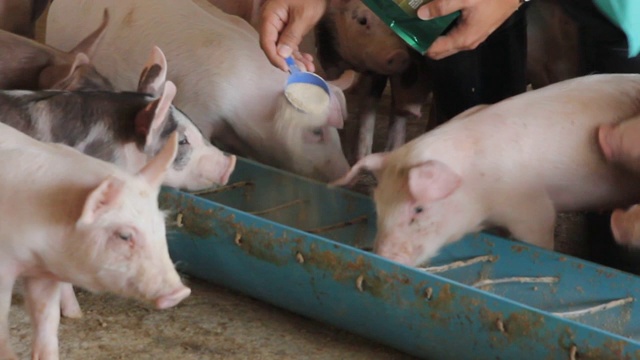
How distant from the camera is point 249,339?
223 centimetres

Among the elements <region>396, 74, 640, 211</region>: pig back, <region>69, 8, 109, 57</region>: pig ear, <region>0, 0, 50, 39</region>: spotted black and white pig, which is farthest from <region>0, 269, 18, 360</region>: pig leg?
<region>0, 0, 50, 39</region>: spotted black and white pig

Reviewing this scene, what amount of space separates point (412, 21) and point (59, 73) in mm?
900

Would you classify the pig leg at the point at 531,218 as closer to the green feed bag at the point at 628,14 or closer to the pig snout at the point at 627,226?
the pig snout at the point at 627,226

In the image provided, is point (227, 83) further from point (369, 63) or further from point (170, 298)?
point (170, 298)

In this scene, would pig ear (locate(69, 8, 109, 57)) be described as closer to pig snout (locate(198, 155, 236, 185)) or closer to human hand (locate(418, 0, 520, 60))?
pig snout (locate(198, 155, 236, 185))

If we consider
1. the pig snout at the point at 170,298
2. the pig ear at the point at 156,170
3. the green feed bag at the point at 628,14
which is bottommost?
the pig snout at the point at 170,298

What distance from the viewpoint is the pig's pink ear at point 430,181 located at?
→ 7.41 ft

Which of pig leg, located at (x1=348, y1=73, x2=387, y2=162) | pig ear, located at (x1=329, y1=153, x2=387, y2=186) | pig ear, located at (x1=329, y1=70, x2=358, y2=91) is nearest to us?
pig ear, located at (x1=329, y1=153, x2=387, y2=186)

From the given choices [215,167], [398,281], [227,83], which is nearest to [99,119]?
[215,167]

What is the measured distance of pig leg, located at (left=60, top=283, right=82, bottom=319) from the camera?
2.23 meters

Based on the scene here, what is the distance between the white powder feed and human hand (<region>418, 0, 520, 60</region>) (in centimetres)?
59

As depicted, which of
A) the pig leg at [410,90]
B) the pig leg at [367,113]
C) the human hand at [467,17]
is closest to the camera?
the human hand at [467,17]

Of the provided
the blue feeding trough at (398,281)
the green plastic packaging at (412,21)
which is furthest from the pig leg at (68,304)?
the green plastic packaging at (412,21)

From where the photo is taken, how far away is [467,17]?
2189 mm
